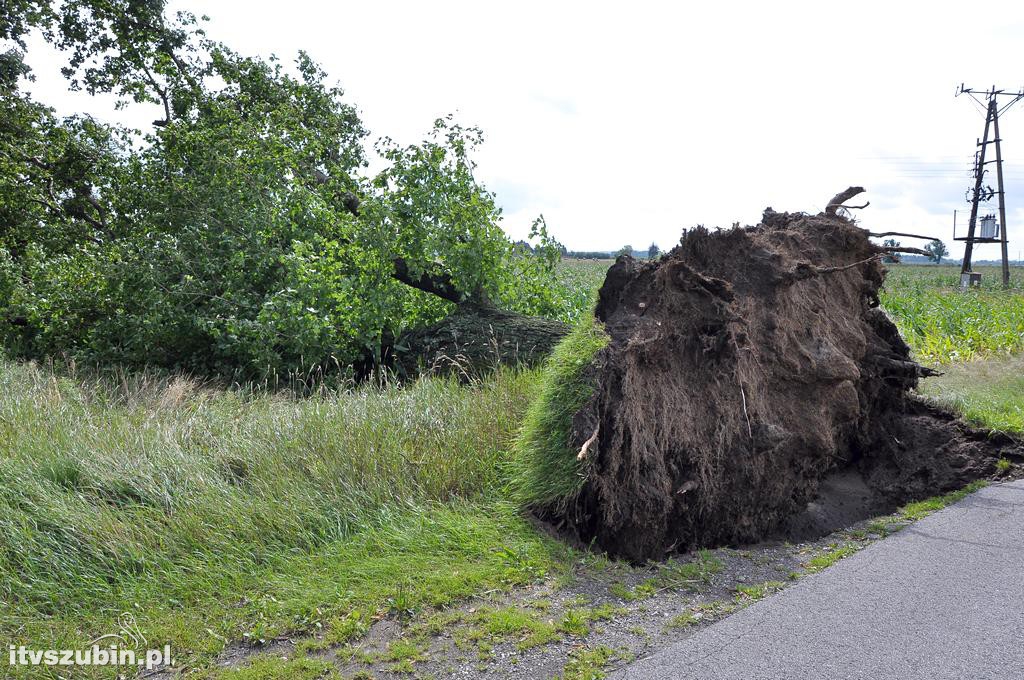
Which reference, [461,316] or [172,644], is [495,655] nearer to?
[172,644]

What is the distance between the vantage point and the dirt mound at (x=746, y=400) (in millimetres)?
5262

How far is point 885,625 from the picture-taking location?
4.08 metres

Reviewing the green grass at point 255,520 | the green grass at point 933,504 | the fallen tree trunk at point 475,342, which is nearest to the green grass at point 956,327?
the green grass at point 933,504

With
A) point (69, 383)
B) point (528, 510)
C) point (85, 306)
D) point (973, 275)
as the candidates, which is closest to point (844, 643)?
point (528, 510)

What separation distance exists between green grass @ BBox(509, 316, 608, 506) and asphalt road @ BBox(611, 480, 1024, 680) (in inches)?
59.3

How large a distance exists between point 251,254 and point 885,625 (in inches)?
392

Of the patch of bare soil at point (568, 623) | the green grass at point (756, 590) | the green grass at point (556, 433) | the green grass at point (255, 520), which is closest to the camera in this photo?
the patch of bare soil at point (568, 623)

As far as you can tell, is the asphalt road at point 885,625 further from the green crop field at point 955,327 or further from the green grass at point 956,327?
the green crop field at point 955,327

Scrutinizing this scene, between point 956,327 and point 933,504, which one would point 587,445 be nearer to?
point 933,504

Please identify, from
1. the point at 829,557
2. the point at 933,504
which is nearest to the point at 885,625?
the point at 829,557

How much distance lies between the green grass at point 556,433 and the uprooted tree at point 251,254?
352cm

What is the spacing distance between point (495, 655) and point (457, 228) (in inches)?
311

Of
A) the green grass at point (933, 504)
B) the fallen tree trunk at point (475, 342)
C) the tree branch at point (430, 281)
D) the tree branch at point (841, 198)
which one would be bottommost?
the green grass at point (933, 504)

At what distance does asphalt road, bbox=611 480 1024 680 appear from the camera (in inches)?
143
